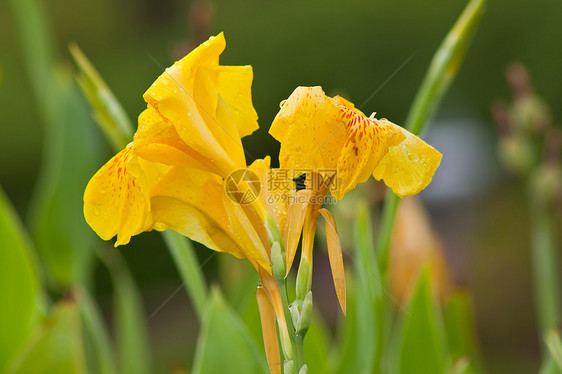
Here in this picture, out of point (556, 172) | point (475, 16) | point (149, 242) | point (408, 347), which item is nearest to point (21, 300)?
point (408, 347)

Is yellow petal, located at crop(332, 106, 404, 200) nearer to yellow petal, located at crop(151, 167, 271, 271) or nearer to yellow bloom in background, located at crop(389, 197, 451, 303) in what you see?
yellow petal, located at crop(151, 167, 271, 271)

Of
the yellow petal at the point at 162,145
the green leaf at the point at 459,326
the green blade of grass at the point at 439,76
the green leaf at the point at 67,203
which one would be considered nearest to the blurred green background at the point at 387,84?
the green leaf at the point at 67,203

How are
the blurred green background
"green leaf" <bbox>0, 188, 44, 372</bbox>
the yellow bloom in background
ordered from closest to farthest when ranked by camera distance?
"green leaf" <bbox>0, 188, 44, 372</bbox> → the yellow bloom in background → the blurred green background

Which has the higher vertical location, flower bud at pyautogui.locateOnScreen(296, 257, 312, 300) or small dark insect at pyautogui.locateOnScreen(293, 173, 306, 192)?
small dark insect at pyautogui.locateOnScreen(293, 173, 306, 192)

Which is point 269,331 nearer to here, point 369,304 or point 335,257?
point 335,257

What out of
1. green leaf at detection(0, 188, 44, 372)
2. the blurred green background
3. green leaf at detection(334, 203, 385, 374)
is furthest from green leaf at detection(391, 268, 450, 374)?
the blurred green background
